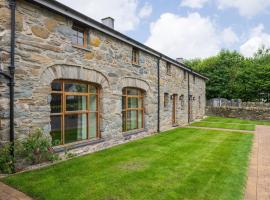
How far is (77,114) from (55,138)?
119 centimetres

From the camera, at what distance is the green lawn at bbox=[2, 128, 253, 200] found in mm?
4836

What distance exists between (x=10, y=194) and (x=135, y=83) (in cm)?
756

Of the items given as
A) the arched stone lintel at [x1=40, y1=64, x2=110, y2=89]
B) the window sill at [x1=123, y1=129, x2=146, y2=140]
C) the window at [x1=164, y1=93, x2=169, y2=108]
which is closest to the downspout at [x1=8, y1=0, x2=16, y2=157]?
the arched stone lintel at [x1=40, y1=64, x2=110, y2=89]

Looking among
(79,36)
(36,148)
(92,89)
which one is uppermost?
(79,36)

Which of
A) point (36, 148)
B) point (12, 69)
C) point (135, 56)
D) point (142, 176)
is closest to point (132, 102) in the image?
point (135, 56)

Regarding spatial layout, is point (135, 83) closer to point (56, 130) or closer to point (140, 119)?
point (140, 119)

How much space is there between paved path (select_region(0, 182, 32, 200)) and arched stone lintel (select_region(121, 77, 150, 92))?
636cm

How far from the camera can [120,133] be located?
10094mm

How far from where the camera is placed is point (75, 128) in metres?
8.03

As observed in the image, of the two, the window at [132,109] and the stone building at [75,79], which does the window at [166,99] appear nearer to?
the stone building at [75,79]

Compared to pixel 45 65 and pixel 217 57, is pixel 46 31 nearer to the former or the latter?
pixel 45 65

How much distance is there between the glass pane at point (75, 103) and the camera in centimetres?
768

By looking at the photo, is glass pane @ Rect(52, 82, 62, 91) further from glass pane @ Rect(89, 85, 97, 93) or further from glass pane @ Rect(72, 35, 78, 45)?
glass pane @ Rect(72, 35, 78, 45)

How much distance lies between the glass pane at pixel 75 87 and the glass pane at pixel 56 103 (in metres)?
0.41
